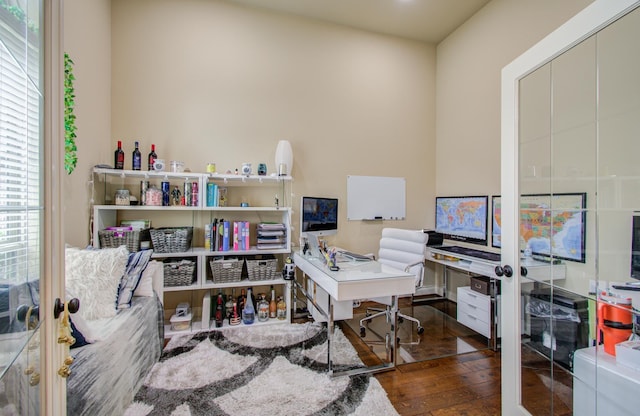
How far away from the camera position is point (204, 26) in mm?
3115

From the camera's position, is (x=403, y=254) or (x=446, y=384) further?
(x=403, y=254)

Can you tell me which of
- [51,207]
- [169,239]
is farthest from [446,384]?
[169,239]

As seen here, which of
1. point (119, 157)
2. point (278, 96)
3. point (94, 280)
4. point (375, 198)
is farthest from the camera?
point (375, 198)

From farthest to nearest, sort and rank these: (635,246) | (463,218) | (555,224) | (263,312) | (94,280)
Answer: (463,218) < (263,312) < (94,280) < (555,224) < (635,246)

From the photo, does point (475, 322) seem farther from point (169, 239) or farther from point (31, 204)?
point (31, 204)

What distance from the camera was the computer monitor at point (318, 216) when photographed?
2.92m

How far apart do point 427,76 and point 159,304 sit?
4301 mm

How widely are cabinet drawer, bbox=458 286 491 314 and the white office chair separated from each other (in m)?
0.46

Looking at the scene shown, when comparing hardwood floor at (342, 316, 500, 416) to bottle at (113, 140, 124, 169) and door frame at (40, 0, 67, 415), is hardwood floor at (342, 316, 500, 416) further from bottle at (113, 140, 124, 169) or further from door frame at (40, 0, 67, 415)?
bottle at (113, 140, 124, 169)

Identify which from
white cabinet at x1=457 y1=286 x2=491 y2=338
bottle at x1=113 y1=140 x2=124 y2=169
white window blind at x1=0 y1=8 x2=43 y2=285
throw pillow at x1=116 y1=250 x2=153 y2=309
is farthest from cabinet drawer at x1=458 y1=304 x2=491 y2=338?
bottle at x1=113 y1=140 x2=124 y2=169

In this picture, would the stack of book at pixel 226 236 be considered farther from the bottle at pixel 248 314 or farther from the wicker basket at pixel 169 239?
the bottle at pixel 248 314

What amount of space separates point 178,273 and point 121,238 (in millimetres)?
583

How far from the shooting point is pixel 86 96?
2.38m

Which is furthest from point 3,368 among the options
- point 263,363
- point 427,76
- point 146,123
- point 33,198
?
point 427,76
